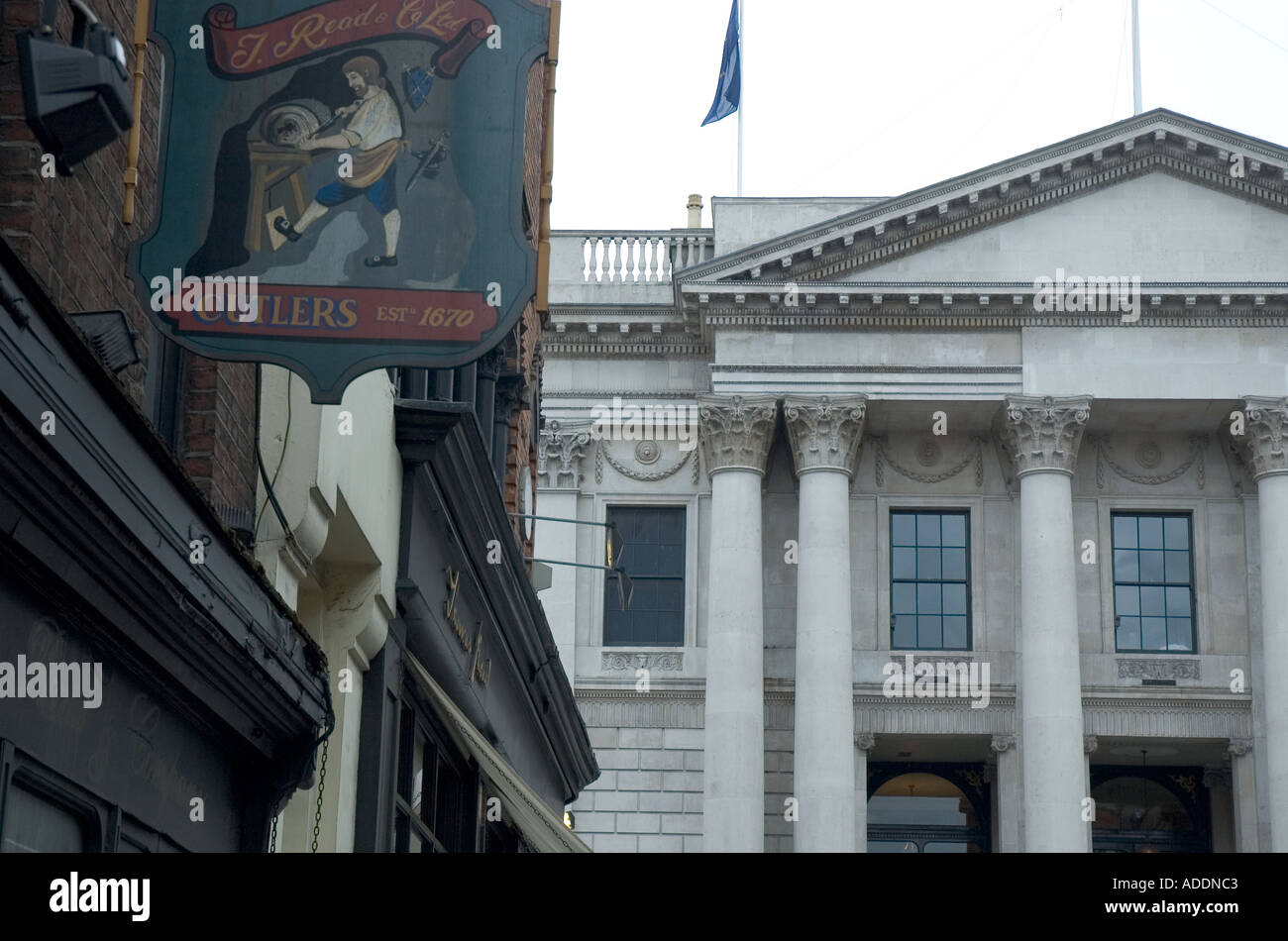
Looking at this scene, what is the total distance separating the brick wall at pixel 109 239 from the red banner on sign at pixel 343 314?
1.45 ft

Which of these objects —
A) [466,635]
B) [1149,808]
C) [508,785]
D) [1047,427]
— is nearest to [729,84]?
[1047,427]

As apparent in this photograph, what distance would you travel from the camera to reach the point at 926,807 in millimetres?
46406

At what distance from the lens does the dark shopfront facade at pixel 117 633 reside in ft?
21.5

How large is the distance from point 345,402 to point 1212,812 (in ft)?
124

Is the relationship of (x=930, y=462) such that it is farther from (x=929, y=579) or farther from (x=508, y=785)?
(x=508, y=785)

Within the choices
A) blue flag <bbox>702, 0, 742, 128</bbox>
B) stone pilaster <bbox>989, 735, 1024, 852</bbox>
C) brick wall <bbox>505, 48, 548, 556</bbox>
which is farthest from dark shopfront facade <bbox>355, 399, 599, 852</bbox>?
blue flag <bbox>702, 0, 742, 128</bbox>

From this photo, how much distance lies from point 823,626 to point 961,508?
5051 mm

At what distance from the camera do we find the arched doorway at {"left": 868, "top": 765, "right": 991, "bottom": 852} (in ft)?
151

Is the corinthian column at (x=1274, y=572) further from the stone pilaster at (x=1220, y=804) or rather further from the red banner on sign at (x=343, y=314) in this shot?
the red banner on sign at (x=343, y=314)

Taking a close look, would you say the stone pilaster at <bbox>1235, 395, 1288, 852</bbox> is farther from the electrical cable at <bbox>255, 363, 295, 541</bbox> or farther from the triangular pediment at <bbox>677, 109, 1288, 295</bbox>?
the electrical cable at <bbox>255, 363, 295, 541</bbox>

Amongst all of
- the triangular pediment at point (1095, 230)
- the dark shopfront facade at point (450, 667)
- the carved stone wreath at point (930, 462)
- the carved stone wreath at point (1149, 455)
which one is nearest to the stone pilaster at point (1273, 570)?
the carved stone wreath at point (1149, 455)

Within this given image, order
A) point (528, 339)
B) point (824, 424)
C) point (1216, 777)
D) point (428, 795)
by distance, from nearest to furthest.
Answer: point (428, 795) → point (528, 339) → point (824, 424) → point (1216, 777)

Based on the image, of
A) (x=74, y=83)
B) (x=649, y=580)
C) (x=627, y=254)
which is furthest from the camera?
(x=627, y=254)

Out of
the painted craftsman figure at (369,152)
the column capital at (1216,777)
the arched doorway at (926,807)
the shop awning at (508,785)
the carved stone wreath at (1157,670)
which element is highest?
the carved stone wreath at (1157,670)
